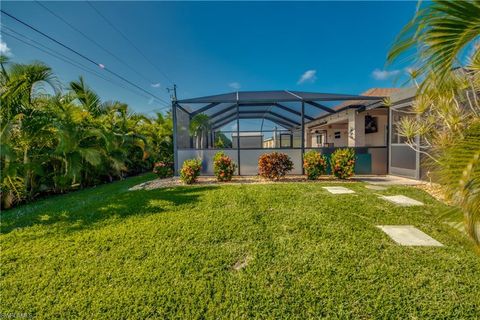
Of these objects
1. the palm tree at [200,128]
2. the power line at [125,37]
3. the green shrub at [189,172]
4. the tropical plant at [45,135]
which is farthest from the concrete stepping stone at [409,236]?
the power line at [125,37]

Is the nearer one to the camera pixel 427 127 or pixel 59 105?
pixel 427 127

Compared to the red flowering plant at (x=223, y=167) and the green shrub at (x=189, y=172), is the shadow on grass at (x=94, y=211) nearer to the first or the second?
the green shrub at (x=189, y=172)

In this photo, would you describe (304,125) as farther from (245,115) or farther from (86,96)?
(86,96)

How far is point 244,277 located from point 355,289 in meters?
1.18

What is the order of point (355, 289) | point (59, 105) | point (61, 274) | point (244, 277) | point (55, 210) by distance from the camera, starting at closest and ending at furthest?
point (355, 289)
point (244, 277)
point (61, 274)
point (55, 210)
point (59, 105)

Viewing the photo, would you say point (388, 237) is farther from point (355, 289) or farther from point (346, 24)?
point (346, 24)

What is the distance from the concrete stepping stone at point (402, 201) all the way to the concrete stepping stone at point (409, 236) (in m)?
1.33

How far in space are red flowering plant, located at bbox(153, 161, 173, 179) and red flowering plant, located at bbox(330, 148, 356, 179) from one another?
6.80 metres

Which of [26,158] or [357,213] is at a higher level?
[26,158]

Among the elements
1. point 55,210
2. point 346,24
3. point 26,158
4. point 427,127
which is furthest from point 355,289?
point 346,24

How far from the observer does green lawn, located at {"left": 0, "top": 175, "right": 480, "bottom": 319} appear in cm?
200

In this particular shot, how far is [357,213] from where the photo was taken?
13.5ft

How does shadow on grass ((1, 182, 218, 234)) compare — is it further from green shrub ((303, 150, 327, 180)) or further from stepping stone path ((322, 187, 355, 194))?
green shrub ((303, 150, 327, 180))

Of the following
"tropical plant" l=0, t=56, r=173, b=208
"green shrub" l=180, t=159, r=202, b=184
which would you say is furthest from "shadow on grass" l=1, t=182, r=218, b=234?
"tropical plant" l=0, t=56, r=173, b=208
